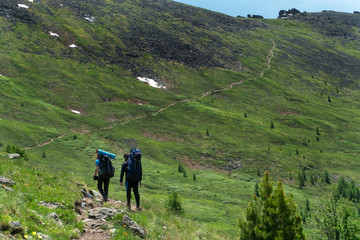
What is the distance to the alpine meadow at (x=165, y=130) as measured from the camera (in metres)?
17.8

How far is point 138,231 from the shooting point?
45.9 feet

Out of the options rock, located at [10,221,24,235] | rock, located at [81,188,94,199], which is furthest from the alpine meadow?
rock, located at [81,188,94,199]

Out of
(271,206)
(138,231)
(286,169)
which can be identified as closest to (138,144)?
(286,169)

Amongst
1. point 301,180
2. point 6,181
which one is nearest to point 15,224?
point 6,181

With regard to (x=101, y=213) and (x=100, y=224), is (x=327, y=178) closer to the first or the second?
(x=101, y=213)

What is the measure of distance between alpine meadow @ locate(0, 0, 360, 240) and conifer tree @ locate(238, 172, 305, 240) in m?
0.08

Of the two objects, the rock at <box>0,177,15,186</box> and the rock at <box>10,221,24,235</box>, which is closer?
the rock at <box>10,221,24,235</box>

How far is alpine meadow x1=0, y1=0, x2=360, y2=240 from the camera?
1777 cm

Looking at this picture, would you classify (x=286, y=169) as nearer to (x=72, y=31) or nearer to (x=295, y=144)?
(x=295, y=144)

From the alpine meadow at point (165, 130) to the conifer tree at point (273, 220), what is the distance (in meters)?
0.08

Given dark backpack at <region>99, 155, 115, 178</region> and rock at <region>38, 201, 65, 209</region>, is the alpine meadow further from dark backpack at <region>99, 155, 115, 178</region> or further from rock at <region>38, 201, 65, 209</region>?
dark backpack at <region>99, 155, 115, 178</region>

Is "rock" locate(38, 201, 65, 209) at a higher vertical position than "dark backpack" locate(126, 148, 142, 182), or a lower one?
lower

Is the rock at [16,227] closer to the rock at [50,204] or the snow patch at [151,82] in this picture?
the rock at [50,204]

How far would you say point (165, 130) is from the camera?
85.2 m
